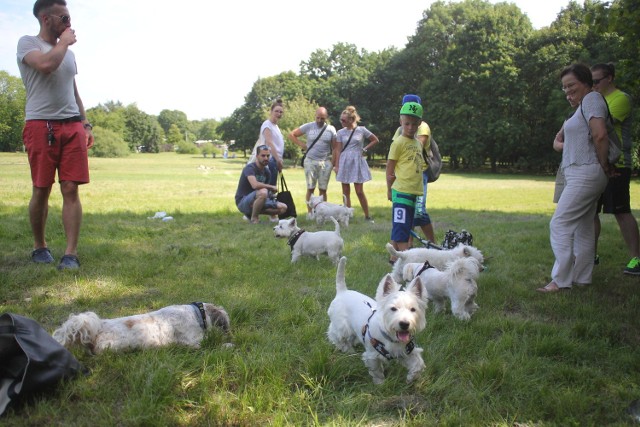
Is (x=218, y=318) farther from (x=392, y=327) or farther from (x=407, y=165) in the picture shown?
(x=407, y=165)

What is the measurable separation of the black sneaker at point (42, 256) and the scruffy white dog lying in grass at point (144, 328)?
2540 mm

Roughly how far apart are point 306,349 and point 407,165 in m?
2.88

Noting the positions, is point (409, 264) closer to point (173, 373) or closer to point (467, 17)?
point (173, 373)

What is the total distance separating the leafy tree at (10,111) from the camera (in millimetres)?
55703

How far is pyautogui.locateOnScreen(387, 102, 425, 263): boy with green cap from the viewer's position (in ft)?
17.0

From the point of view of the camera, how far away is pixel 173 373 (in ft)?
8.79

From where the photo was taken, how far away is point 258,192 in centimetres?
901

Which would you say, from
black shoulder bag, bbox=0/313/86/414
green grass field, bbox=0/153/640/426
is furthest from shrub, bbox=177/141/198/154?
black shoulder bag, bbox=0/313/86/414

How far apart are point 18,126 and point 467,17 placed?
192 ft

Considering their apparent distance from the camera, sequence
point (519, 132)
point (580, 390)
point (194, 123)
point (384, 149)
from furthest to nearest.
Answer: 1. point (194, 123)
2. point (384, 149)
3. point (519, 132)
4. point (580, 390)

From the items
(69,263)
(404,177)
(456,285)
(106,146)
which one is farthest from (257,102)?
(456,285)

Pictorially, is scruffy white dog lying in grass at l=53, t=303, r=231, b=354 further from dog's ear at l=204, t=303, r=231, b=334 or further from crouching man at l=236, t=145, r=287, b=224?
crouching man at l=236, t=145, r=287, b=224

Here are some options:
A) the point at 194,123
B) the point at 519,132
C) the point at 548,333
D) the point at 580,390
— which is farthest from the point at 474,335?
the point at 194,123

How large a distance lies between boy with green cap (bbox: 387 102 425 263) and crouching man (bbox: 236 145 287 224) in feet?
13.9
